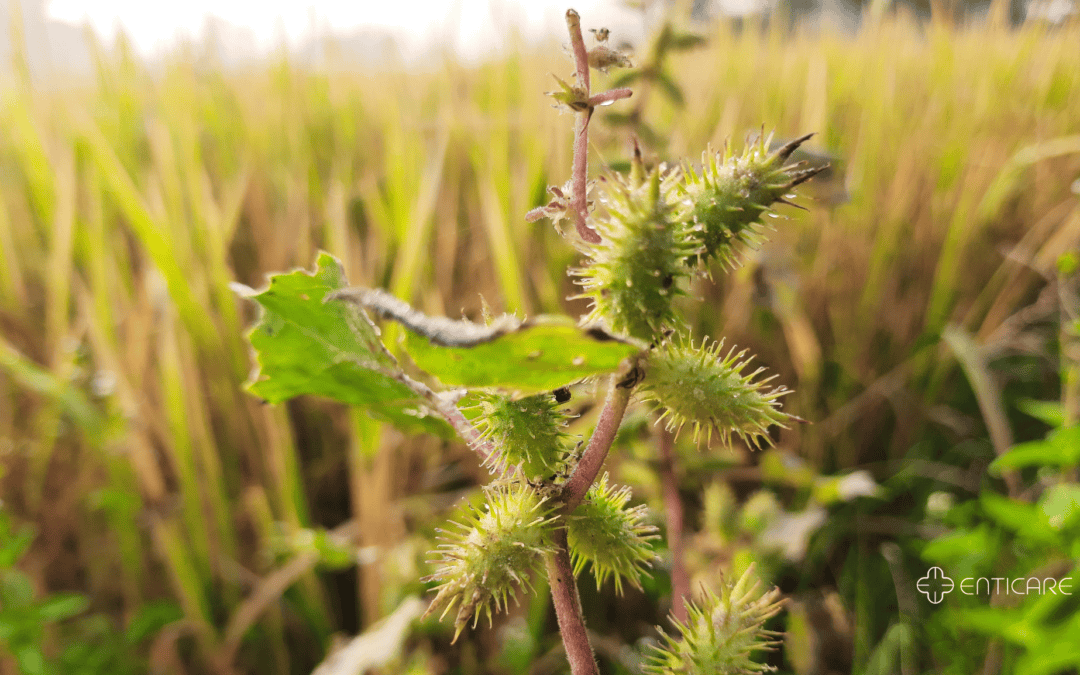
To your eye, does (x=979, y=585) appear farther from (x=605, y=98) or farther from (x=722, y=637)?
(x=605, y=98)

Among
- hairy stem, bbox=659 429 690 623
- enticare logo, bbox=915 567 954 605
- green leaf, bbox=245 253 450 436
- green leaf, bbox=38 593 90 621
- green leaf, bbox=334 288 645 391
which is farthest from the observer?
enticare logo, bbox=915 567 954 605

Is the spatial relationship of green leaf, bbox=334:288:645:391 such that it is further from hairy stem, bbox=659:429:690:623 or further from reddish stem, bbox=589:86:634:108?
hairy stem, bbox=659:429:690:623

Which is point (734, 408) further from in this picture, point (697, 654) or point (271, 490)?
point (271, 490)

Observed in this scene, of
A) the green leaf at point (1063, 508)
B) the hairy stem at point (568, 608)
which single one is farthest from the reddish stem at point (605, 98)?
the green leaf at point (1063, 508)

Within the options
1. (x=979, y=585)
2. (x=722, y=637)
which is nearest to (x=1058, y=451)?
(x=979, y=585)

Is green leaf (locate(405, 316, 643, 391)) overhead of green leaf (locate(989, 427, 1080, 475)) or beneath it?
overhead

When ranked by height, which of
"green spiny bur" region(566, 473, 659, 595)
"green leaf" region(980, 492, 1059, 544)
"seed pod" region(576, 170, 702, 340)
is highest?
"seed pod" region(576, 170, 702, 340)

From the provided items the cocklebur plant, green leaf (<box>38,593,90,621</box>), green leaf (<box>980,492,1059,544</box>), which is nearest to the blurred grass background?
green leaf (<box>38,593,90,621</box>)
